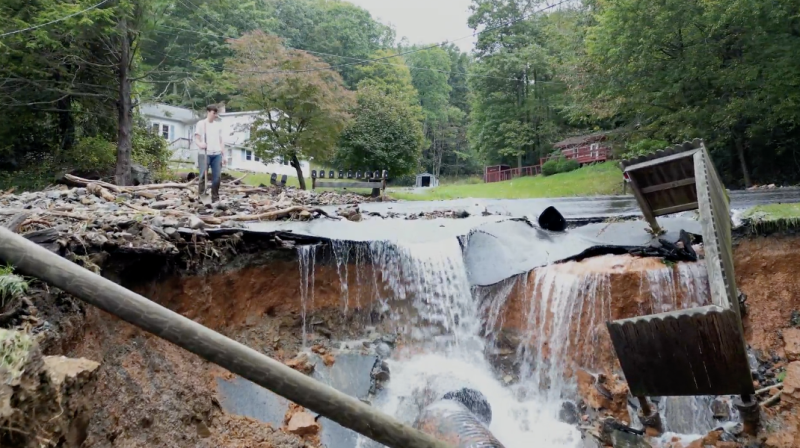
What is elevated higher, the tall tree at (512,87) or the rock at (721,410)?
the tall tree at (512,87)

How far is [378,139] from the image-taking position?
21.5m

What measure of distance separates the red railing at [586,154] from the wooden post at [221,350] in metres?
27.0

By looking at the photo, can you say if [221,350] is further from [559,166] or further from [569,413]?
[559,166]

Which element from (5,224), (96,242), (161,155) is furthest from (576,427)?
(161,155)

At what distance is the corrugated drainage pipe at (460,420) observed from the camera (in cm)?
446

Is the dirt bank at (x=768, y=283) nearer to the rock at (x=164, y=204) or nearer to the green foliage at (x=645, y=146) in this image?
the rock at (x=164, y=204)

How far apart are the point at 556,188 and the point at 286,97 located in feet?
42.0

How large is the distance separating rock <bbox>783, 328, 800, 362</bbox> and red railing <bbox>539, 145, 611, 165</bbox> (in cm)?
2143

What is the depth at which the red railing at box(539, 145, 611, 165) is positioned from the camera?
27.7 m

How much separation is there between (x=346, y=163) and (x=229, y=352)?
20.4 metres

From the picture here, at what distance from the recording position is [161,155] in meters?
17.5

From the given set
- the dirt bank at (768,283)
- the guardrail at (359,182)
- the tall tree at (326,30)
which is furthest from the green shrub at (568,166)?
the tall tree at (326,30)

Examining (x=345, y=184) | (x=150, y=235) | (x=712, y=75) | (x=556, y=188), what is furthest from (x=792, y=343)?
(x=556, y=188)

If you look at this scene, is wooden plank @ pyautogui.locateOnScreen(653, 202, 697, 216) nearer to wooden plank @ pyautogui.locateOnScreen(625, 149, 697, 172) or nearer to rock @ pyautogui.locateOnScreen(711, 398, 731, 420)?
wooden plank @ pyautogui.locateOnScreen(625, 149, 697, 172)
